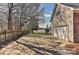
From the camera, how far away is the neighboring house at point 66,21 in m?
2.43

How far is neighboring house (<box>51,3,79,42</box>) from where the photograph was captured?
243cm

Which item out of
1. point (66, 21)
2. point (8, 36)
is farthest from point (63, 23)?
point (8, 36)

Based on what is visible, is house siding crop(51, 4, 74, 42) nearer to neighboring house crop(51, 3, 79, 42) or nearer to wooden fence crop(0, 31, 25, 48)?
neighboring house crop(51, 3, 79, 42)

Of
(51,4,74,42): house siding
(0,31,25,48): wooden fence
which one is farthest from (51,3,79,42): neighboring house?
(0,31,25,48): wooden fence

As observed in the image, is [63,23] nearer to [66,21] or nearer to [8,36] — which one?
[66,21]

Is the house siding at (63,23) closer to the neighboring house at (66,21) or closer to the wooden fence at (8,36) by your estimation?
the neighboring house at (66,21)

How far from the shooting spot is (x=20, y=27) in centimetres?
251

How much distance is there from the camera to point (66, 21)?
8.06 ft

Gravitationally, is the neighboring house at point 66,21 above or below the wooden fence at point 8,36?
above

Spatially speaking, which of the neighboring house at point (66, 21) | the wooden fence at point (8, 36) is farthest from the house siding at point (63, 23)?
the wooden fence at point (8, 36)

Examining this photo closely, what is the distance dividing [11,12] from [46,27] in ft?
1.45

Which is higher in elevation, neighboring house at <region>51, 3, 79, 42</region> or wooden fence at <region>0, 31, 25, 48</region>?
neighboring house at <region>51, 3, 79, 42</region>
